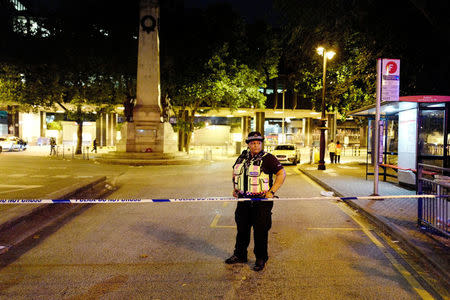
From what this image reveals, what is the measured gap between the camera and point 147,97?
2412 centimetres

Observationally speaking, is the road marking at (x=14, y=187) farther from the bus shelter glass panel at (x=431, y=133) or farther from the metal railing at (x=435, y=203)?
the bus shelter glass panel at (x=431, y=133)

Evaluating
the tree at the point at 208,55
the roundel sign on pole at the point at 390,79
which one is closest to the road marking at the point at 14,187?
the roundel sign on pole at the point at 390,79

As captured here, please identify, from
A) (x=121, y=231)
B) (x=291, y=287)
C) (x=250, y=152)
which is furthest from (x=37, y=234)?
(x=291, y=287)

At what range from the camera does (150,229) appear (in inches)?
273

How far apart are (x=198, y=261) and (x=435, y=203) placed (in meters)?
4.00

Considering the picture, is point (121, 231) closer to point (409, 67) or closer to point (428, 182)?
point (428, 182)

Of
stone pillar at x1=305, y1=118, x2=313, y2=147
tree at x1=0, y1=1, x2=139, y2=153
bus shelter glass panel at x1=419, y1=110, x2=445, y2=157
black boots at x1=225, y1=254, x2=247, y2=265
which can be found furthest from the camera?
stone pillar at x1=305, y1=118, x2=313, y2=147

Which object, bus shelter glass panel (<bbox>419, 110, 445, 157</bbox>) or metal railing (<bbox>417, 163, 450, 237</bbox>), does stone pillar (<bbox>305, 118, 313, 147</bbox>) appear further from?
metal railing (<bbox>417, 163, 450, 237</bbox>)

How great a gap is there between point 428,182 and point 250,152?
3.36m

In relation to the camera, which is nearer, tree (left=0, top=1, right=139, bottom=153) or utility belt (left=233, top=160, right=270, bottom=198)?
utility belt (left=233, top=160, right=270, bottom=198)

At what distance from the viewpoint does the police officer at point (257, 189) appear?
469 cm

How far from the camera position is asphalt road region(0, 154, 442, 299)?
410 centimetres

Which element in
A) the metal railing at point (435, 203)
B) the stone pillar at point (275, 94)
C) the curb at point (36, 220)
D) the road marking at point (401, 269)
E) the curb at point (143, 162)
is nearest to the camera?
the road marking at point (401, 269)

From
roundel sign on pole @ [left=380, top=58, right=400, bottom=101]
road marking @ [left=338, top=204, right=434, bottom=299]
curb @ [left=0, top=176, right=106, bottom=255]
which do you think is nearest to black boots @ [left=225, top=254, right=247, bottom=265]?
road marking @ [left=338, top=204, right=434, bottom=299]
